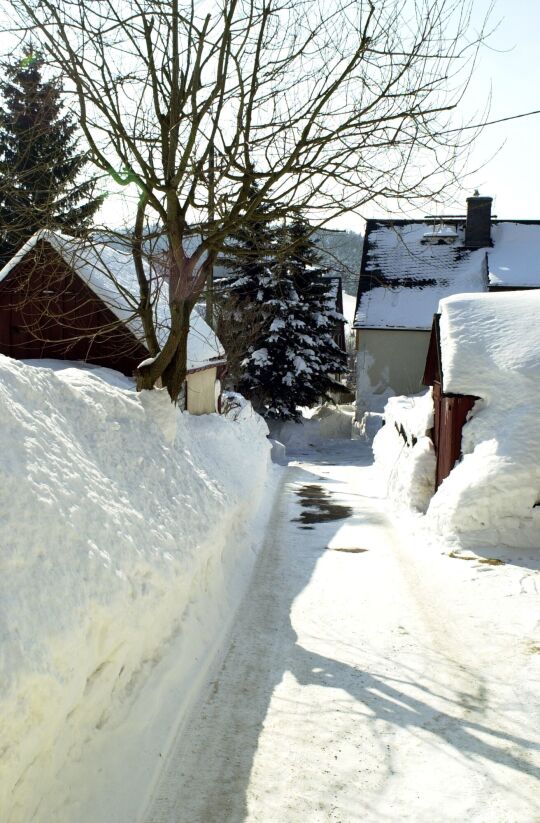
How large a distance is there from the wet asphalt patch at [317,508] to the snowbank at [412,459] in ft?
3.68

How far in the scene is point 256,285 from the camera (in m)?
25.9

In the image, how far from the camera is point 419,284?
29.8m

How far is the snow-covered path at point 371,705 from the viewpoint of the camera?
418 centimetres

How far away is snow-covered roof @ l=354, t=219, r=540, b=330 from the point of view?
28.4 meters

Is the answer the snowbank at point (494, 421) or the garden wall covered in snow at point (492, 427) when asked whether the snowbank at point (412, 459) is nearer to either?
the garden wall covered in snow at point (492, 427)

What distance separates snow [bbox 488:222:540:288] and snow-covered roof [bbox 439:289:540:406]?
15844mm

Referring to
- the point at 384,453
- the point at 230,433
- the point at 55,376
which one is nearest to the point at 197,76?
the point at 55,376

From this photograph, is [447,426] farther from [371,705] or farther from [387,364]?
[387,364]

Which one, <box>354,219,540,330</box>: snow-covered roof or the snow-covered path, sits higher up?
<box>354,219,540,330</box>: snow-covered roof

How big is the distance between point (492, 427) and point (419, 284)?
1984 centimetres

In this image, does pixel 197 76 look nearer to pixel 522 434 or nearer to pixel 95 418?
pixel 95 418

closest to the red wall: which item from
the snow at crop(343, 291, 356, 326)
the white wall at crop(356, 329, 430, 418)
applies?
the white wall at crop(356, 329, 430, 418)

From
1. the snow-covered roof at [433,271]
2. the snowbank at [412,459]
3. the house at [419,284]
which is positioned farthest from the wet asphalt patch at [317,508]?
the snow-covered roof at [433,271]

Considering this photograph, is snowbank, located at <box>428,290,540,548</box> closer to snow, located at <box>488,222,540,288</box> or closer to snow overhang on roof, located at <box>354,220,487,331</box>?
snow, located at <box>488,222,540,288</box>
